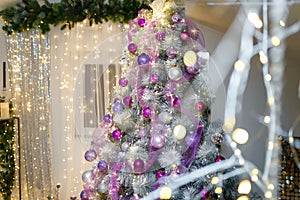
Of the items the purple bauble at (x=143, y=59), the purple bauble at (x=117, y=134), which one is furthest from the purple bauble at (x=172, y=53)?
the purple bauble at (x=117, y=134)

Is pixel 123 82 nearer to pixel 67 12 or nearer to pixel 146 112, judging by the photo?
pixel 146 112

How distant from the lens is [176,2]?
2.28 m

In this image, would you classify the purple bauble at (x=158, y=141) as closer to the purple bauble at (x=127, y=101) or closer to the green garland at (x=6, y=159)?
the purple bauble at (x=127, y=101)

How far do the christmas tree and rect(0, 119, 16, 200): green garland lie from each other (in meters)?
1.57

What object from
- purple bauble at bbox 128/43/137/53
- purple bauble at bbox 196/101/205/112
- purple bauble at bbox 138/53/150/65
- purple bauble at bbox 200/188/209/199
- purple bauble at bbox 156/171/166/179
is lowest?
purple bauble at bbox 200/188/209/199

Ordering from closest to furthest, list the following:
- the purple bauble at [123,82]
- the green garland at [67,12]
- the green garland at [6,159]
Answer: the purple bauble at [123,82] → the green garland at [67,12] → the green garland at [6,159]

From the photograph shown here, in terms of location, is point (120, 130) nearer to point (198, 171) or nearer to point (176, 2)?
point (198, 171)

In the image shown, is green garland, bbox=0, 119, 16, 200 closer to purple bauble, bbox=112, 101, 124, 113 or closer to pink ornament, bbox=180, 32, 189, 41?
purple bauble, bbox=112, 101, 124, 113

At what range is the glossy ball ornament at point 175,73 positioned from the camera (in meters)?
2.08

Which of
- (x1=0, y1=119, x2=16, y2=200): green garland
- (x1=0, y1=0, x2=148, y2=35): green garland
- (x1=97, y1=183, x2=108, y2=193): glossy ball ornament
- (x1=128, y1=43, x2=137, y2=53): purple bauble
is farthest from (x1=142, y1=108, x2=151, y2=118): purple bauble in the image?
(x1=0, y1=119, x2=16, y2=200): green garland

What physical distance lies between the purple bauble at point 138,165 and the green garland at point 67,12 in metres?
1.52

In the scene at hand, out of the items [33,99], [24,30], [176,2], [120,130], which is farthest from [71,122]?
[176,2]

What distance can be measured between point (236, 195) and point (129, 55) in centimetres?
99

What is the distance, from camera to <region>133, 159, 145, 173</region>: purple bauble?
2102 mm
